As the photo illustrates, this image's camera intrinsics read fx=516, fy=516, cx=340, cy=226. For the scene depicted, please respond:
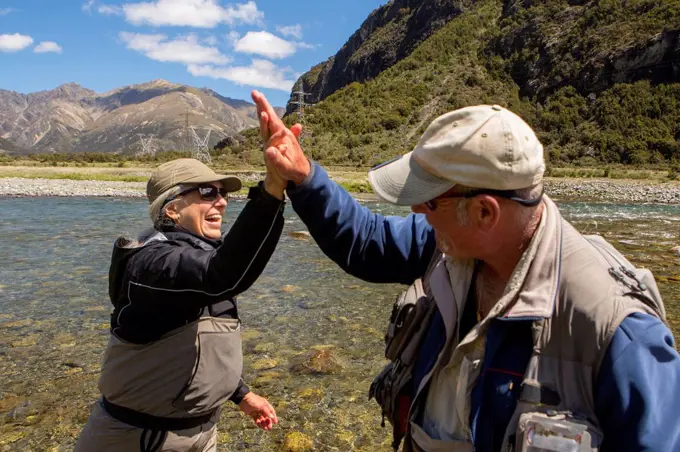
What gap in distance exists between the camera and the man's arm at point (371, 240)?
88.5 inches

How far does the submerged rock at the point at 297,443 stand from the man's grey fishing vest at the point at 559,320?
2954 millimetres

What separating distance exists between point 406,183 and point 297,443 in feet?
11.0

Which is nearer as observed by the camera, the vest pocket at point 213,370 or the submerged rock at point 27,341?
the vest pocket at point 213,370

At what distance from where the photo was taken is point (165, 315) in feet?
7.43

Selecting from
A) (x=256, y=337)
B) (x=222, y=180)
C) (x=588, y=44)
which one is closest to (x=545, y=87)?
(x=588, y=44)

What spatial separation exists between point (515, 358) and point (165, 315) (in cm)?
148

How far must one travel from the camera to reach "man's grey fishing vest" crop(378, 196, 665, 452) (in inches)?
56.1

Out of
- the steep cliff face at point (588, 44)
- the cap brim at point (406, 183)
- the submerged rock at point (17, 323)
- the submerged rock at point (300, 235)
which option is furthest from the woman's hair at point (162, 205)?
the steep cliff face at point (588, 44)

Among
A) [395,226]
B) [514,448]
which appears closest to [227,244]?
[395,226]

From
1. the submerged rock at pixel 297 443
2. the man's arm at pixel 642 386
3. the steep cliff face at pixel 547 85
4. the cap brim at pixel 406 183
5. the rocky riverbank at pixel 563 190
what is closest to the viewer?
the man's arm at pixel 642 386

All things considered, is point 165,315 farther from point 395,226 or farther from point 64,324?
point 64,324

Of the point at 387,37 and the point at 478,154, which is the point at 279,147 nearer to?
the point at 478,154

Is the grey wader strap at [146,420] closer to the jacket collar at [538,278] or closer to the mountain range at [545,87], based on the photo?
the jacket collar at [538,278]

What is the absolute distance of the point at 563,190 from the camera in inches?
1353
